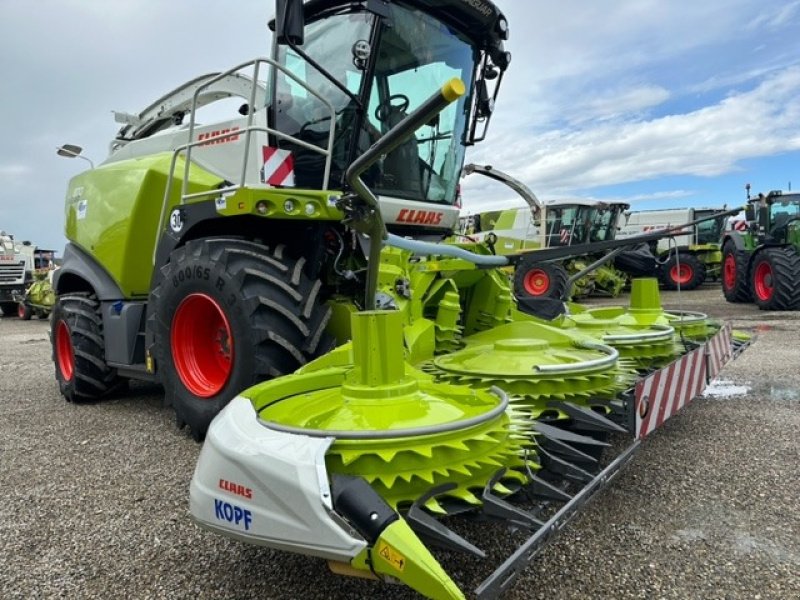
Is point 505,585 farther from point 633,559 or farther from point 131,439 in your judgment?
point 131,439

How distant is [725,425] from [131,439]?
373cm

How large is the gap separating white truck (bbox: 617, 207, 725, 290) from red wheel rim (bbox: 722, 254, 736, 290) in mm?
2545

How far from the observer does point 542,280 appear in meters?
14.8

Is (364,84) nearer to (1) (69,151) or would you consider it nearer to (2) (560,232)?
(1) (69,151)

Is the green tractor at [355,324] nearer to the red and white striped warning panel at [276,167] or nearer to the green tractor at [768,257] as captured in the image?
the red and white striped warning panel at [276,167]

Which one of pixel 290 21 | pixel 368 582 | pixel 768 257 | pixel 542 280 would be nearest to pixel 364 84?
pixel 290 21

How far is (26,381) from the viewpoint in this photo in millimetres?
6348

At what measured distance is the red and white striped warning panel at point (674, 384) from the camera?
2523 millimetres

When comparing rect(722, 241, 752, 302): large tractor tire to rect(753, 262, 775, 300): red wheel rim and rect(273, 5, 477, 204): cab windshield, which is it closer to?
rect(753, 262, 775, 300): red wheel rim

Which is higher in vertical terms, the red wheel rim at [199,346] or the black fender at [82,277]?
the black fender at [82,277]

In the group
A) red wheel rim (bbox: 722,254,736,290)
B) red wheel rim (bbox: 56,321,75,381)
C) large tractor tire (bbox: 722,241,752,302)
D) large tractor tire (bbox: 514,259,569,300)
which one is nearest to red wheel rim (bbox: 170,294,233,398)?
red wheel rim (bbox: 56,321,75,381)

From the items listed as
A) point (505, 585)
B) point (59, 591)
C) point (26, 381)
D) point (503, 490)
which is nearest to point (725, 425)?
point (503, 490)

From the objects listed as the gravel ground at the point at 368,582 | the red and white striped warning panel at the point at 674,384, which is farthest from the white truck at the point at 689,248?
the gravel ground at the point at 368,582

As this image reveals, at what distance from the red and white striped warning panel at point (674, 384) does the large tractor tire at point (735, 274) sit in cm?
1065
